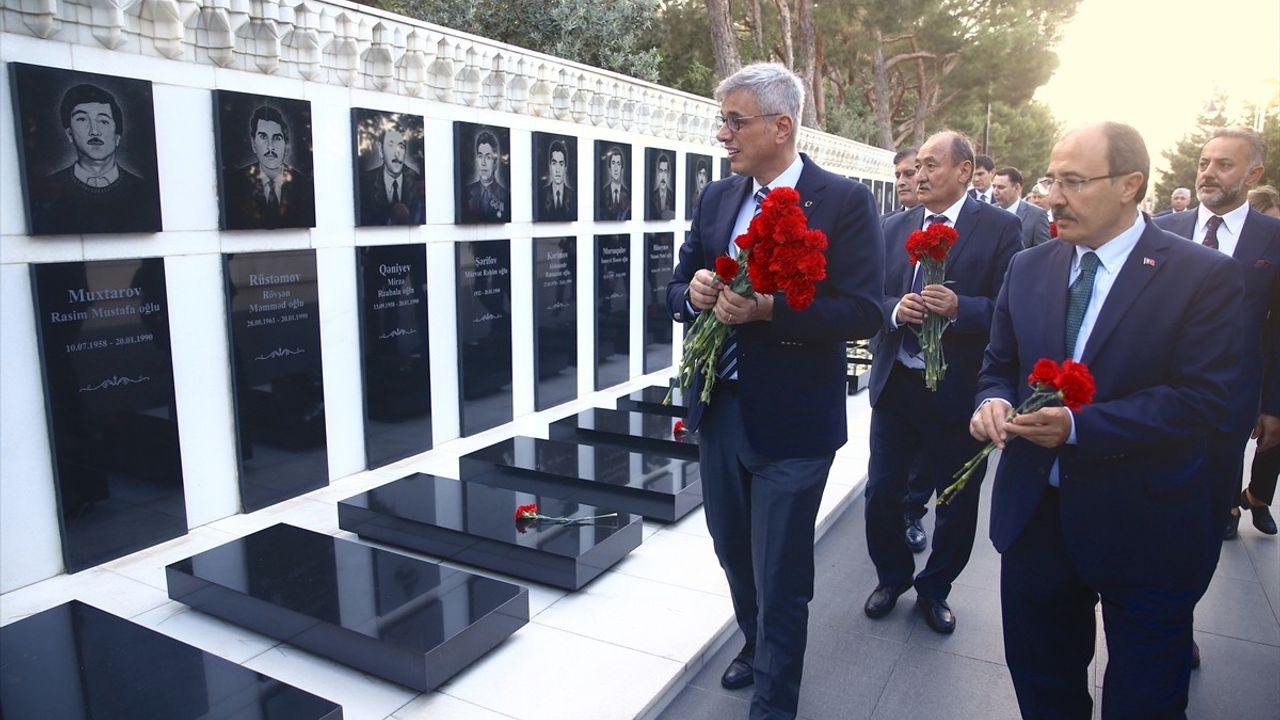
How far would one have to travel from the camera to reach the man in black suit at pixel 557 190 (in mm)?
7117

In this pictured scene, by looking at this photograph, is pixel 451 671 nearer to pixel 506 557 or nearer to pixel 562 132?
pixel 506 557

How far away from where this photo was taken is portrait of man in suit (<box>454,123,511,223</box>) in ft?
20.6

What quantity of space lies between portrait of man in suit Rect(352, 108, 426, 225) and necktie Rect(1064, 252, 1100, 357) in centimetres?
444

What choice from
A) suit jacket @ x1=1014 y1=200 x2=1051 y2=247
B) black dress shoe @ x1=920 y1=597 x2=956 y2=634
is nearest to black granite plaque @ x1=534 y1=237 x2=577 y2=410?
suit jacket @ x1=1014 y1=200 x2=1051 y2=247

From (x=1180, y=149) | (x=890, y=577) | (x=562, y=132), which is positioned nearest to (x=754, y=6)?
(x=562, y=132)

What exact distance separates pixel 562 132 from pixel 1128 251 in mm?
5777

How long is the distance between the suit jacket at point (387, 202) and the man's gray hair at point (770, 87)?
3.52 m

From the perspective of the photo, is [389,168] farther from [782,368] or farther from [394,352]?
[782,368]

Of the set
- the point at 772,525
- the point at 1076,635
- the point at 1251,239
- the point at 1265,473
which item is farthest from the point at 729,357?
the point at 1265,473

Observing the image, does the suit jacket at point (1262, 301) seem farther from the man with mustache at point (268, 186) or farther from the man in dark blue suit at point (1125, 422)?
the man with mustache at point (268, 186)

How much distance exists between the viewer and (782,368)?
262 centimetres

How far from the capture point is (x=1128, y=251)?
84.0 inches

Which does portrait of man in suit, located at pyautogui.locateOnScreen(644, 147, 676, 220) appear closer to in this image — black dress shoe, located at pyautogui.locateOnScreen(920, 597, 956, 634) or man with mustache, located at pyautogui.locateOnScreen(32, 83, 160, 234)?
man with mustache, located at pyautogui.locateOnScreen(32, 83, 160, 234)

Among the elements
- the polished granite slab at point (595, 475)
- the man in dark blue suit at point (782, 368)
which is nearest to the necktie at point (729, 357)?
the man in dark blue suit at point (782, 368)
